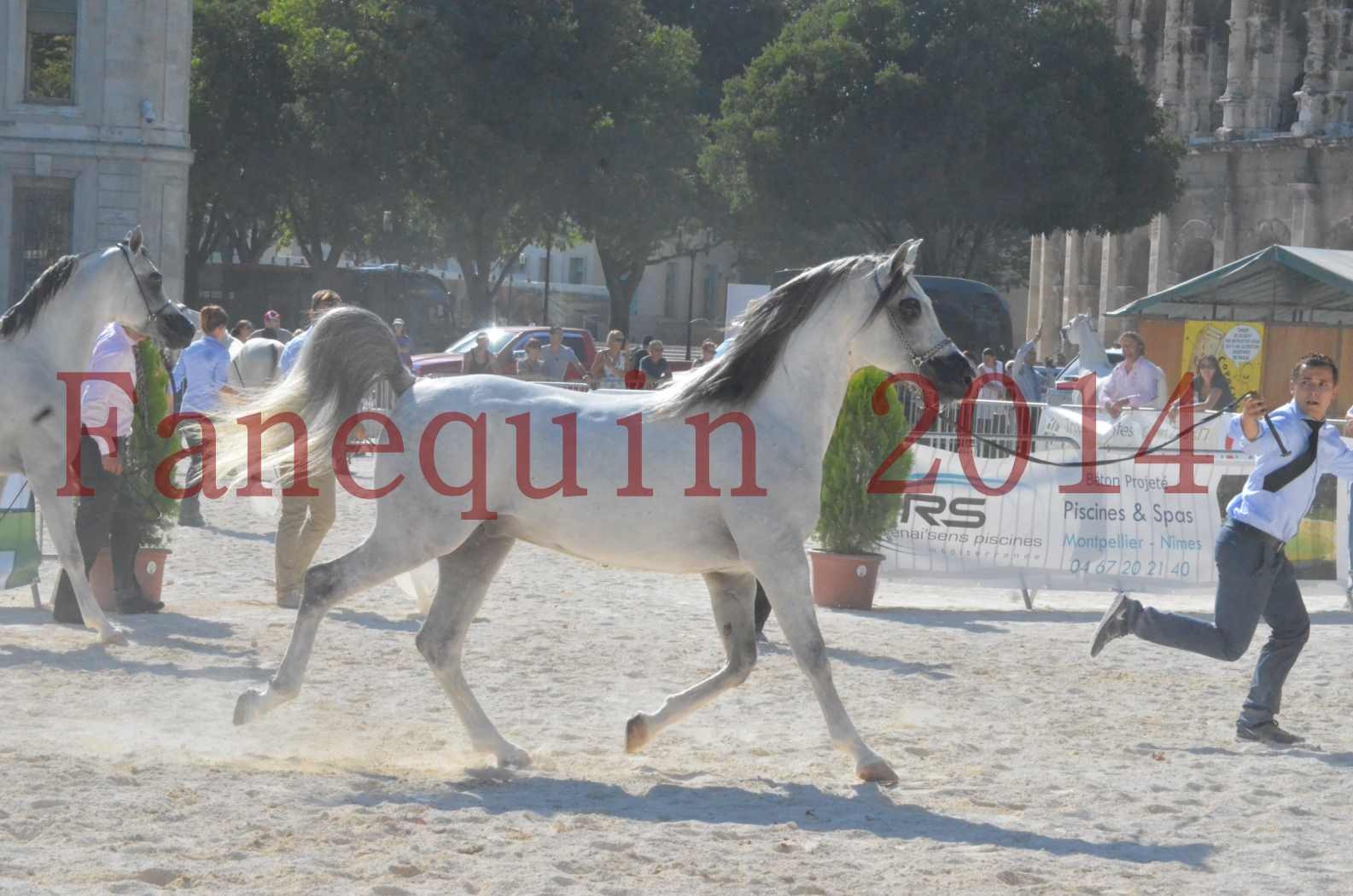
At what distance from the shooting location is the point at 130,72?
37719mm

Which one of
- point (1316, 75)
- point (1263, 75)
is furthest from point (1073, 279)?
point (1316, 75)

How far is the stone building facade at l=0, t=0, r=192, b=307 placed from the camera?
37469 mm

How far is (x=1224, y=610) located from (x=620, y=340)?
15836 millimetres

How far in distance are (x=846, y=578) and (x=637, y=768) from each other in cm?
534

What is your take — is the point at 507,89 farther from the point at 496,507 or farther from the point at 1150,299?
the point at 496,507

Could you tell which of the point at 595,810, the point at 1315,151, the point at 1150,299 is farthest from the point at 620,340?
the point at 1315,151

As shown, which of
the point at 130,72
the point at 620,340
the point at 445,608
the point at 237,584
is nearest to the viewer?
the point at 445,608

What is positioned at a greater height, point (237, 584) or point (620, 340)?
point (620, 340)

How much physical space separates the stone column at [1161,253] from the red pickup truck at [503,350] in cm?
2643

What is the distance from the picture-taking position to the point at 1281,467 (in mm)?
7895

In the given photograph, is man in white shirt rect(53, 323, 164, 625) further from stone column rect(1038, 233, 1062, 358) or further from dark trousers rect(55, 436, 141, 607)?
stone column rect(1038, 233, 1062, 358)

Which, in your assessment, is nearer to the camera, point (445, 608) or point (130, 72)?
point (445, 608)

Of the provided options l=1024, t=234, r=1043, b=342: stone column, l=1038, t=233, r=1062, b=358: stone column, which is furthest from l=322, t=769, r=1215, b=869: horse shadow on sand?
l=1024, t=234, r=1043, b=342: stone column

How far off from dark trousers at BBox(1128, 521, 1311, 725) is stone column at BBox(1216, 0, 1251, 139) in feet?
151
